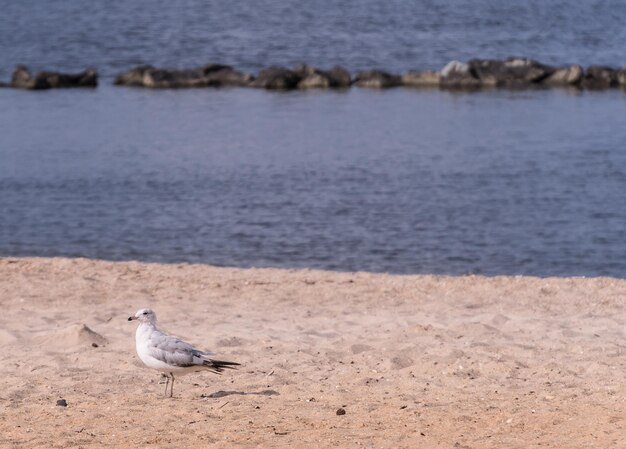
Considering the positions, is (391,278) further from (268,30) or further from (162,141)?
(268,30)

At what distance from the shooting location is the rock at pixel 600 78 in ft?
162

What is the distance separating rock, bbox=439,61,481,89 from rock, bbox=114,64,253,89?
27.0 feet

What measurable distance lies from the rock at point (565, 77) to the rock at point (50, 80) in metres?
19.3

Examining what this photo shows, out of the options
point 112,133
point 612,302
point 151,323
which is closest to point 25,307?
point 151,323

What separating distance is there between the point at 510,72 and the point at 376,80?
19.6ft

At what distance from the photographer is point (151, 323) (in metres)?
10.8

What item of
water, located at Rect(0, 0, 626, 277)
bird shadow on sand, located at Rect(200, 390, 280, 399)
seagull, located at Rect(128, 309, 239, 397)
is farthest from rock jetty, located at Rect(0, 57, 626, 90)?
seagull, located at Rect(128, 309, 239, 397)

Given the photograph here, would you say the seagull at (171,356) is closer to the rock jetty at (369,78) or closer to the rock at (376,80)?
the rock jetty at (369,78)

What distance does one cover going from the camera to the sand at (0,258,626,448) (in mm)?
9477

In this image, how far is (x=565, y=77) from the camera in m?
50.2

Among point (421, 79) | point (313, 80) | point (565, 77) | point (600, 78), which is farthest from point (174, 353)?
point (600, 78)

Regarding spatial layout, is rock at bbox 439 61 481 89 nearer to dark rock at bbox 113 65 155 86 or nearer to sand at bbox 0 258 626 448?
dark rock at bbox 113 65 155 86

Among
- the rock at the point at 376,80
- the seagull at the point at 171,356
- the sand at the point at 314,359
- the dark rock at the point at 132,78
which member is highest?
the seagull at the point at 171,356

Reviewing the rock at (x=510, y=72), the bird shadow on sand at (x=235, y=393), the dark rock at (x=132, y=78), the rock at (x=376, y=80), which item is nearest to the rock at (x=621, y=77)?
the rock at (x=510, y=72)
